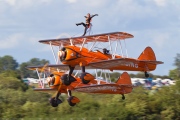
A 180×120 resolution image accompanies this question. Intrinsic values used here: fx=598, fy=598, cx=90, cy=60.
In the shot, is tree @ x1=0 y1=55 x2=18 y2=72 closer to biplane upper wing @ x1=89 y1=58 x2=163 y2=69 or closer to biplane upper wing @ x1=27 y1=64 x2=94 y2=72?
biplane upper wing @ x1=27 y1=64 x2=94 y2=72

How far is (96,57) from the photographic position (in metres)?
28.1

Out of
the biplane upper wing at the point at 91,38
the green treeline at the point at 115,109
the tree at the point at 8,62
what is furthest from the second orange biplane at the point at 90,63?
the tree at the point at 8,62

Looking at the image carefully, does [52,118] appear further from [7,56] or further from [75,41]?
[7,56]

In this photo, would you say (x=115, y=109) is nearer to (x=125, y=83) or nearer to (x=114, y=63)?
(x=125, y=83)

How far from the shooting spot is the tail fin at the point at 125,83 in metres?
30.8

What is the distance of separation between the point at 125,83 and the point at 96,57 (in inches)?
172

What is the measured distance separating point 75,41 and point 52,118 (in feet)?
58.9

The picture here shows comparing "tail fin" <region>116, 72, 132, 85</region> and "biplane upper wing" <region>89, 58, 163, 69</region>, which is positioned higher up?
"biplane upper wing" <region>89, 58, 163, 69</region>

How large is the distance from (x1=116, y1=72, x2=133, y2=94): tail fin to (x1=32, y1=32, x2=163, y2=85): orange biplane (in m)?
1.23

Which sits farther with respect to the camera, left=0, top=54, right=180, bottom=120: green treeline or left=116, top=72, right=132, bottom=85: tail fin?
left=0, top=54, right=180, bottom=120: green treeline

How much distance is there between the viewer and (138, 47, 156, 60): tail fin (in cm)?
3067

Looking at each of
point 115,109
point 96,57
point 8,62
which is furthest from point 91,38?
point 8,62

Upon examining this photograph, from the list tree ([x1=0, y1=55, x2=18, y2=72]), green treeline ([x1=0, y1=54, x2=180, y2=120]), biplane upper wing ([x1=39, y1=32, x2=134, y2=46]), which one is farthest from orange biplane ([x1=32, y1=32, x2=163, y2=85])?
tree ([x1=0, y1=55, x2=18, y2=72])

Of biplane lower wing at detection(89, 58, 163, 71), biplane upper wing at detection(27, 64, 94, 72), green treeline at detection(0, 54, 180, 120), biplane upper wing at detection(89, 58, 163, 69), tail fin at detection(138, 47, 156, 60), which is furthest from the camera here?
green treeline at detection(0, 54, 180, 120)
